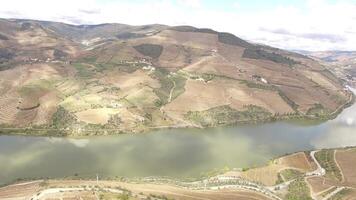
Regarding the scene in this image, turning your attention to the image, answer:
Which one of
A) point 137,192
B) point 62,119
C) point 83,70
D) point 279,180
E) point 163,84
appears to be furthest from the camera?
point 83,70

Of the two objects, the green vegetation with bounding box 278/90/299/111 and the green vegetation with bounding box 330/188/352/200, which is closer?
the green vegetation with bounding box 330/188/352/200

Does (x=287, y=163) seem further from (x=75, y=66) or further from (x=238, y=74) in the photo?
(x=75, y=66)

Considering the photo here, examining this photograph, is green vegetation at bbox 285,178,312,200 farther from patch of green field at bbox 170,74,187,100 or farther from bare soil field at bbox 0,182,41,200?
patch of green field at bbox 170,74,187,100

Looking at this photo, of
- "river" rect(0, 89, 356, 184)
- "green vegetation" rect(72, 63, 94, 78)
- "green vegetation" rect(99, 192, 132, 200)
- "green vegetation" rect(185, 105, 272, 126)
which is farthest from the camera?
"green vegetation" rect(72, 63, 94, 78)

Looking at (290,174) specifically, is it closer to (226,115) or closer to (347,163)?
(347,163)

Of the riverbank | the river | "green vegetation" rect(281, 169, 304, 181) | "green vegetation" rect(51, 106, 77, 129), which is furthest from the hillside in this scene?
"green vegetation" rect(281, 169, 304, 181)

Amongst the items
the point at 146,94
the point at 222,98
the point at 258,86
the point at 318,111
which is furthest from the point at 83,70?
the point at 318,111

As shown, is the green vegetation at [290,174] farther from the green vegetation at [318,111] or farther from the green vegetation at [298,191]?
the green vegetation at [318,111]
